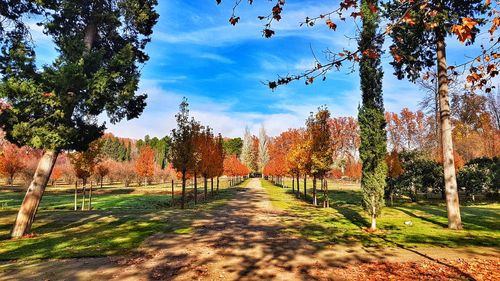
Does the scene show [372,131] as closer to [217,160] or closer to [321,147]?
[321,147]

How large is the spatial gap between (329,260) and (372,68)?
35.1 ft

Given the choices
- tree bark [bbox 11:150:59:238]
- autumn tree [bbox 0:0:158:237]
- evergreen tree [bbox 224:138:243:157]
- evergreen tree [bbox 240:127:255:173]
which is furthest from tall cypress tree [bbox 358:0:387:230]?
evergreen tree [bbox 224:138:243:157]

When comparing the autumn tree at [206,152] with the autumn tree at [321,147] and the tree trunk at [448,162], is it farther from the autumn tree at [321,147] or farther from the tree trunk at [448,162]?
the tree trunk at [448,162]

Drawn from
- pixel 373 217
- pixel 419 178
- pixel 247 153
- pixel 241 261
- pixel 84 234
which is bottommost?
pixel 84 234

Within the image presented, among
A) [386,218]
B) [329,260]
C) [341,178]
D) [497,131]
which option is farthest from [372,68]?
[341,178]

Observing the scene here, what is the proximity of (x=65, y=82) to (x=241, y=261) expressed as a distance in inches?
386

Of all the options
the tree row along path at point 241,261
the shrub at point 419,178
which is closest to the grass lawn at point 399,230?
the tree row along path at point 241,261

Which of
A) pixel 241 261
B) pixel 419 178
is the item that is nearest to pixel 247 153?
pixel 419 178

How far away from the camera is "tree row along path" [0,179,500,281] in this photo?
7.40 meters

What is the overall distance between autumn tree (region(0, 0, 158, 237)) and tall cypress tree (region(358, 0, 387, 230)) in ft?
36.3

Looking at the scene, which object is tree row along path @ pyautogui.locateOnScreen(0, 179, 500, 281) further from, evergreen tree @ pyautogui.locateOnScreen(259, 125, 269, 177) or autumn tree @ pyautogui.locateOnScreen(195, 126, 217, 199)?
evergreen tree @ pyautogui.locateOnScreen(259, 125, 269, 177)

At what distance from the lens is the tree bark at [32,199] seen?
1267 cm

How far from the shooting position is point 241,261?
8.56 metres

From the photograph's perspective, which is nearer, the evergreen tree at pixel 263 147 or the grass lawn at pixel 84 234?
the grass lawn at pixel 84 234
